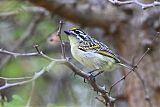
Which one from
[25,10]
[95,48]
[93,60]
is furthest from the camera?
[25,10]

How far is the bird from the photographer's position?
4.03m

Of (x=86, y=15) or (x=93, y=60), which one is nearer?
(x=93, y=60)

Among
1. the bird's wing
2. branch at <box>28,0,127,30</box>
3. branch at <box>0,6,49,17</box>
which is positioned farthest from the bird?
branch at <box>0,6,49,17</box>

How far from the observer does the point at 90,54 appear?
13.6 ft

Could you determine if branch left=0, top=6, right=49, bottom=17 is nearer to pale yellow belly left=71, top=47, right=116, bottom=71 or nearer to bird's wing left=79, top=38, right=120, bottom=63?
bird's wing left=79, top=38, right=120, bottom=63

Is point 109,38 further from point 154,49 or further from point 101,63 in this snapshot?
point 101,63

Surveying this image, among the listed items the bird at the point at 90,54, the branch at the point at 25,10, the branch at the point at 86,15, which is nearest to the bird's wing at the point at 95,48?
the bird at the point at 90,54

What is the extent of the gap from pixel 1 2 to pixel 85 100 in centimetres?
196

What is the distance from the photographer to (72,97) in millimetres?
6770

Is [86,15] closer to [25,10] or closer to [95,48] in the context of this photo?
[25,10]

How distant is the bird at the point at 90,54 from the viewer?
159 inches

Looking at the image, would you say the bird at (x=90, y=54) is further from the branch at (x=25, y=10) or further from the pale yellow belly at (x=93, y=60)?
the branch at (x=25, y=10)

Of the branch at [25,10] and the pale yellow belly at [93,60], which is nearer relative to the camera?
the pale yellow belly at [93,60]

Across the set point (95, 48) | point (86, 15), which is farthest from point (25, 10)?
point (95, 48)
